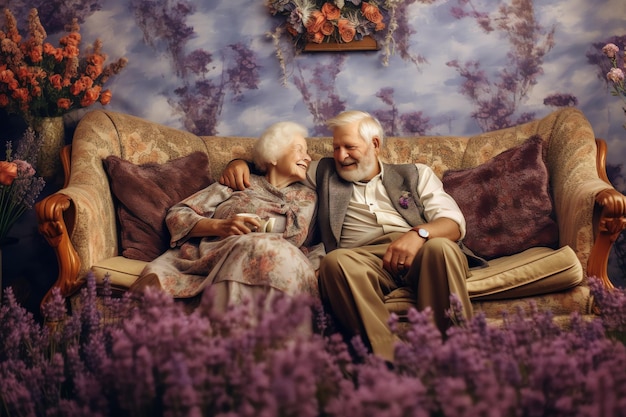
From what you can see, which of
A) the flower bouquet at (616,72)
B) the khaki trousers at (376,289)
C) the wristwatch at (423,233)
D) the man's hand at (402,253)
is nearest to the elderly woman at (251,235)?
the khaki trousers at (376,289)

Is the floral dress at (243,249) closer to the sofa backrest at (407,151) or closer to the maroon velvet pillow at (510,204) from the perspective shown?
the sofa backrest at (407,151)

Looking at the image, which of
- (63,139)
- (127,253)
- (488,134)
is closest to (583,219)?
(488,134)

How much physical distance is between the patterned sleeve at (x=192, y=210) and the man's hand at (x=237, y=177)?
3cm

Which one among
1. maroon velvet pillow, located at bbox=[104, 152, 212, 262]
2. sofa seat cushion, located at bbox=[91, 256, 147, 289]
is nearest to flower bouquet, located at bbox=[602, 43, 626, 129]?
maroon velvet pillow, located at bbox=[104, 152, 212, 262]

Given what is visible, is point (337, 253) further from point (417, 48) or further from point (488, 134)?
point (417, 48)

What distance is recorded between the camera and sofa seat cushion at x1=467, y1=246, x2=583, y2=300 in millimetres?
2195

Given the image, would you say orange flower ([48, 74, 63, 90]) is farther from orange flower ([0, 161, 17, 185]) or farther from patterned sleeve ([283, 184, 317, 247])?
patterned sleeve ([283, 184, 317, 247])

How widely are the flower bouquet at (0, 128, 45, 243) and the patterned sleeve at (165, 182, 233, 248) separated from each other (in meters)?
0.68

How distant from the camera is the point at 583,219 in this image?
2389 mm

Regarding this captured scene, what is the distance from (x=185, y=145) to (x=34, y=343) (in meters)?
1.68

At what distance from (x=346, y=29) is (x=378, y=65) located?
0.28m

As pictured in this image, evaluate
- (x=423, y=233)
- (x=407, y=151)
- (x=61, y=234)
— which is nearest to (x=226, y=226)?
(x=61, y=234)

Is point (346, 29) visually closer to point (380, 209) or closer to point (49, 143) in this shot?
point (380, 209)

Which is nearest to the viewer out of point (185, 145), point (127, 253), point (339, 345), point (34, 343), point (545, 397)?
point (545, 397)
